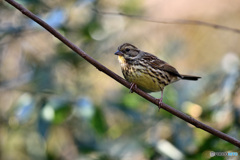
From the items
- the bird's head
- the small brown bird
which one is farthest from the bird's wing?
the bird's head

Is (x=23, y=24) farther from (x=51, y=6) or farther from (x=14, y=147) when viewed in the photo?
(x=14, y=147)

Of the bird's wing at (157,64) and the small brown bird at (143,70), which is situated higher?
the bird's wing at (157,64)

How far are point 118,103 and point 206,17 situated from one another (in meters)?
4.48

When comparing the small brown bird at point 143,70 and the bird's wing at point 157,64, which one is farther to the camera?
the bird's wing at point 157,64

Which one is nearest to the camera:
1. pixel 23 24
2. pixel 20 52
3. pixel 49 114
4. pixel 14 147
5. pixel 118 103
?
pixel 49 114

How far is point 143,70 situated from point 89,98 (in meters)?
0.66

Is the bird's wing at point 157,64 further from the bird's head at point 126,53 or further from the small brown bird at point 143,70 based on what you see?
the bird's head at point 126,53

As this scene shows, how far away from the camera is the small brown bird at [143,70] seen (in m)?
3.97

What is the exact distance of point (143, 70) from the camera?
4066mm

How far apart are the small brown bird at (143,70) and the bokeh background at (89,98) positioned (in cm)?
18

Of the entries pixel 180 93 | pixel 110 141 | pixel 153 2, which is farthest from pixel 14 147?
pixel 153 2

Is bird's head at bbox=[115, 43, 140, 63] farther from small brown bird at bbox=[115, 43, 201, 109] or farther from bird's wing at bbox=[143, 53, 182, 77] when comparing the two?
bird's wing at bbox=[143, 53, 182, 77]

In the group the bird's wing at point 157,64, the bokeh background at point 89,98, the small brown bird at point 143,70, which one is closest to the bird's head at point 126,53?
the small brown bird at point 143,70

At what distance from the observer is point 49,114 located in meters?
3.84
